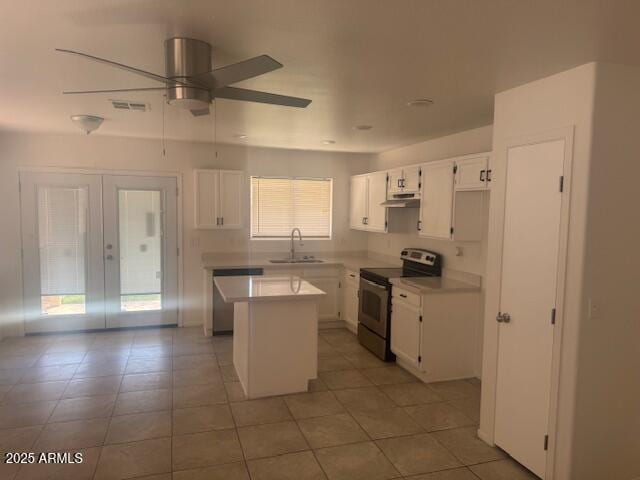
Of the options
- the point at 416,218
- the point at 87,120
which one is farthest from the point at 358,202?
the point at 87,120

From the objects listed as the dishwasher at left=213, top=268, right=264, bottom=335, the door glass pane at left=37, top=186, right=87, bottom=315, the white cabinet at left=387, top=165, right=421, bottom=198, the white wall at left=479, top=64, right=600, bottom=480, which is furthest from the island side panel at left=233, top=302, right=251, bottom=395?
the door glass pane at left=37, top=186, right=87, bottom=315

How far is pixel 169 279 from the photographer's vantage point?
6008 millimetres

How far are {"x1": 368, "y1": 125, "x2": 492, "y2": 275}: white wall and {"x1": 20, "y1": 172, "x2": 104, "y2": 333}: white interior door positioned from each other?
12.5 ft

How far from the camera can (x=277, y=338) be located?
12.9 feet

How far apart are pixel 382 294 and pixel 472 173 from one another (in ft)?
5.41

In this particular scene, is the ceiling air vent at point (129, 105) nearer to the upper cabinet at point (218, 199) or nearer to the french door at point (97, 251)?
the upper cabinet at point (218, 199)

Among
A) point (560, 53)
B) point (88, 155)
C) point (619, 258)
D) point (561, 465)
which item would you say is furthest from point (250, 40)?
point (88, 155)

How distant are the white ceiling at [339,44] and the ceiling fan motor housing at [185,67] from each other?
56 mm

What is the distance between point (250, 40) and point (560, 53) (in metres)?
1.61

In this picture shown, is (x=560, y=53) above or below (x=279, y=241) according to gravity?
above

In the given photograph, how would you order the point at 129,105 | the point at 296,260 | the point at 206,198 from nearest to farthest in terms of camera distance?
1. the point at 129,105
2. the point at 206,198
3. the point at 296,260

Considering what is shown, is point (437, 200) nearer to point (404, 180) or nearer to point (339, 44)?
point (404, 180)

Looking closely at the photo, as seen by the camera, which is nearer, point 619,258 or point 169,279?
point 619,258

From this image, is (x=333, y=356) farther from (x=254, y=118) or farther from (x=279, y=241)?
(x=254, y=118)
